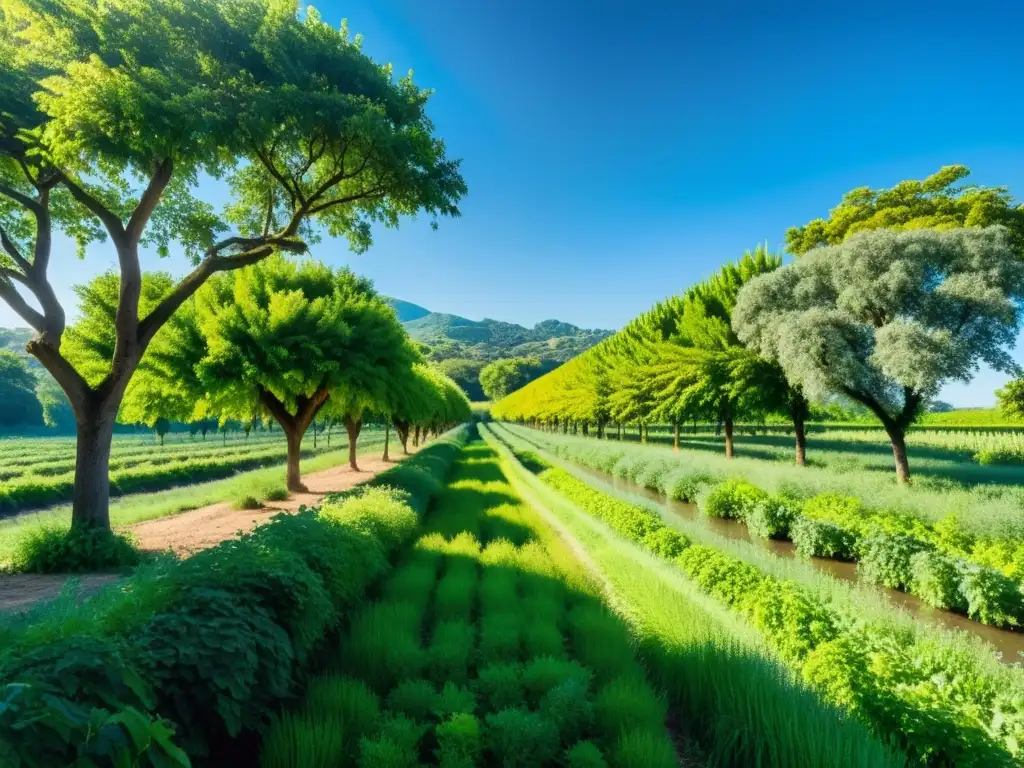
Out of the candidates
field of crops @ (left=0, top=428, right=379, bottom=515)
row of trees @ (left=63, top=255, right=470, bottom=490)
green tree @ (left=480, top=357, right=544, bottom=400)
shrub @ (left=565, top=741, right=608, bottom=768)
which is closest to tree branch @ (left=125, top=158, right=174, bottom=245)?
row of trees @ (left=63, top=255, right=470, bottom=490)

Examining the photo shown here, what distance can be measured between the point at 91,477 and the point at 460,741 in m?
10.1

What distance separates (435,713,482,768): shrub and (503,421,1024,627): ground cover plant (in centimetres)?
875

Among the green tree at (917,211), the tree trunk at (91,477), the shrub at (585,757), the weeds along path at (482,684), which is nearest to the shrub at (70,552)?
the tree trunk at (91,477)

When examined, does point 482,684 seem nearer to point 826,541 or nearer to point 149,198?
point 826,541

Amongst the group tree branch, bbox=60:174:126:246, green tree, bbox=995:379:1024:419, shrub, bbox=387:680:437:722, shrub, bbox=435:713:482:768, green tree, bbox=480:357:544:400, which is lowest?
shrub, bbox=387:680:437:722

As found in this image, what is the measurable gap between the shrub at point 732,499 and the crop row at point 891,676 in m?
7.82

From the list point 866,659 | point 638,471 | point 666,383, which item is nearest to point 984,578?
point 866,659

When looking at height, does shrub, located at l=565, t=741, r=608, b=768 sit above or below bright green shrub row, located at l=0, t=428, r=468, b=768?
below

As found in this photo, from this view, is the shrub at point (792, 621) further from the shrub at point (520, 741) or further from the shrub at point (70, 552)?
the shrub at point (70, 552)

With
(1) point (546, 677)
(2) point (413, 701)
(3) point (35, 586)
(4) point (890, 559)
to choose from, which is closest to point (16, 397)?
(3) point (35, 586)

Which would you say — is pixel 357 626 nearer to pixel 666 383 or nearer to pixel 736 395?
pixel 736 395

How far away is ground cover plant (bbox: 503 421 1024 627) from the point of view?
798 centimetres

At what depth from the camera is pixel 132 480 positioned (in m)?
28.1

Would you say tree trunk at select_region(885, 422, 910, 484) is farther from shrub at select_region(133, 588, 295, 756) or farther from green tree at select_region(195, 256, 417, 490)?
shrub at select_region(133, 588, 295, 756)
